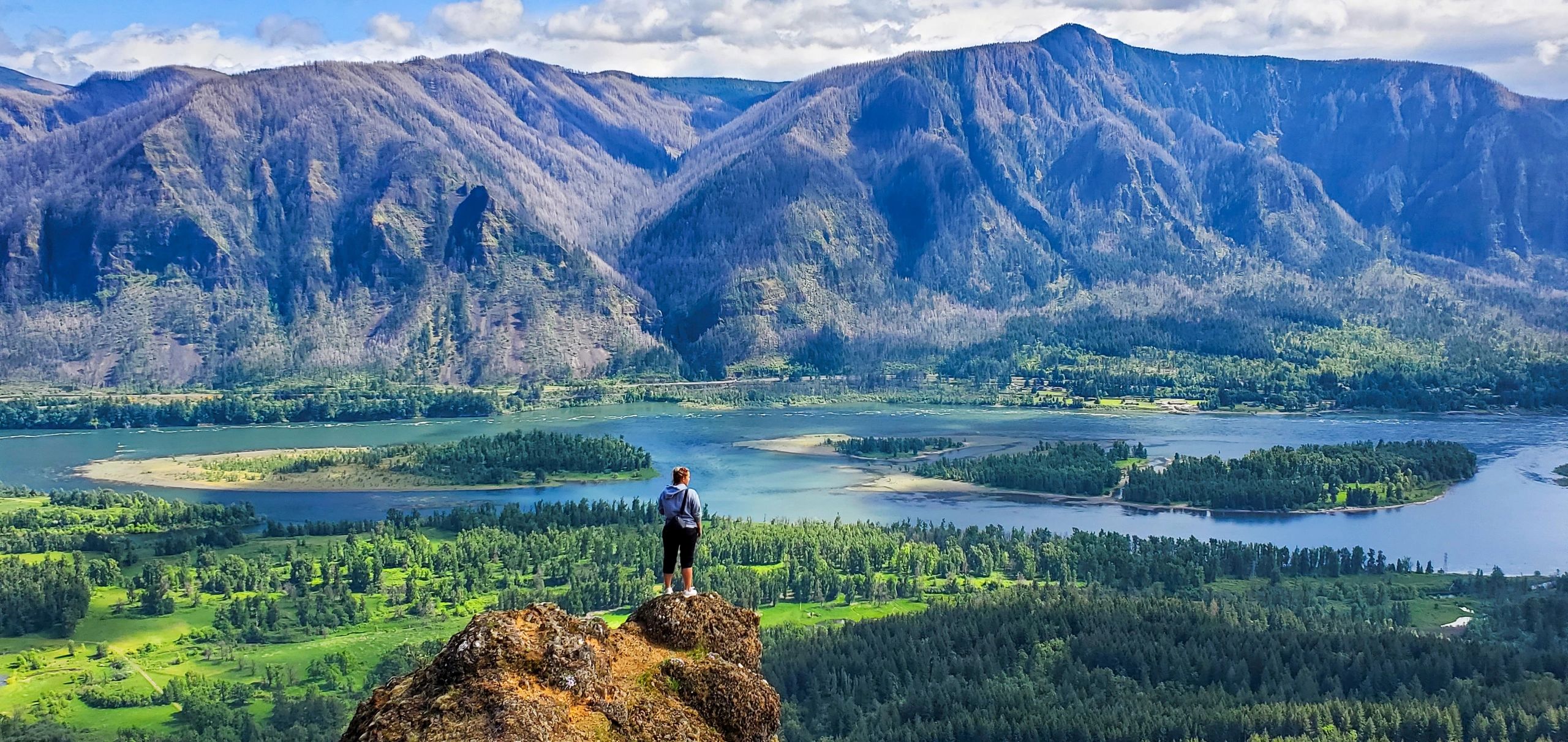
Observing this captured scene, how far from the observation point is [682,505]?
2920 centimetres

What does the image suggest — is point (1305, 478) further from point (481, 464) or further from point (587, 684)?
point (587, 684)

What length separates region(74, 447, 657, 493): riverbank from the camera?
182m

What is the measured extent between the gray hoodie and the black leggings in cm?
14

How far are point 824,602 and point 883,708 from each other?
33966 mm

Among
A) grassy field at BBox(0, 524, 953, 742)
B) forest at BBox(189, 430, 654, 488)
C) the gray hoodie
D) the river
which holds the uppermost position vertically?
the gray hoodie

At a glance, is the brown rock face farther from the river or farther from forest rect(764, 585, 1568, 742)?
the river

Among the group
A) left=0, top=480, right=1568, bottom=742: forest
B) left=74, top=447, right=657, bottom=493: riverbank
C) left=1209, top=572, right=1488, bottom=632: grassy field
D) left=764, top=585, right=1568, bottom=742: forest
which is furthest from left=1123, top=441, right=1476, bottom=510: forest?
left=74, top=447, right=657, bottom=493: riverbank

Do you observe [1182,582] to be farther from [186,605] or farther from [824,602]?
[186,605]

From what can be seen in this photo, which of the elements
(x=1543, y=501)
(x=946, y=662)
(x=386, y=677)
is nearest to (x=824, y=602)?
(x=946, y=662)

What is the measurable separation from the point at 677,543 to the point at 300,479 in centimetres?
16668

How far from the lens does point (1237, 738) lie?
75.3 meters

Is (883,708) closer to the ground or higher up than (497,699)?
closer to the ground

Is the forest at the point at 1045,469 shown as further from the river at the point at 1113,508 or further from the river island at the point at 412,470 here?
the river island at the point at 412,470

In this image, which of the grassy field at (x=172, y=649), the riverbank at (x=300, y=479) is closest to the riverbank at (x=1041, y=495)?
the riverbank at (x=300, y=479)
